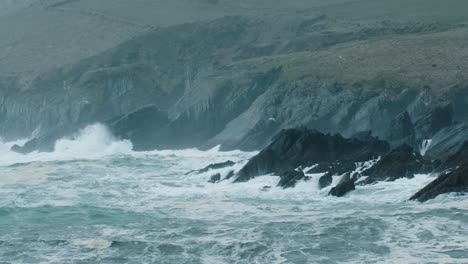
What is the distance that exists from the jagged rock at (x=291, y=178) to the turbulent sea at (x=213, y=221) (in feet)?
1.90

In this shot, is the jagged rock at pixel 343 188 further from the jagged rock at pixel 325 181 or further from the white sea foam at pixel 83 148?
the white sea foam at pixel 83 148

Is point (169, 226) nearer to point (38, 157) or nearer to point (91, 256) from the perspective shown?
point (91, 256)

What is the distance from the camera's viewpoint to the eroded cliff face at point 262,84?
76250 millimetres

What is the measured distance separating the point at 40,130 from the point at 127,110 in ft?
26.8

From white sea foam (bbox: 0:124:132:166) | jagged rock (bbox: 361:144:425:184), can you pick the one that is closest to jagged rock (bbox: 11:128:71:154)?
white sea foam (bbox: 0:124:132:166)

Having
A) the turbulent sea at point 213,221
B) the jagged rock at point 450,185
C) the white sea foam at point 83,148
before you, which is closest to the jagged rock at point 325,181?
the turbulent sea at point 213,221

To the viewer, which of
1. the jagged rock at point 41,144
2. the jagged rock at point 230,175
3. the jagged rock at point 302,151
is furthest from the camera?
the jagged rock at point 41,144

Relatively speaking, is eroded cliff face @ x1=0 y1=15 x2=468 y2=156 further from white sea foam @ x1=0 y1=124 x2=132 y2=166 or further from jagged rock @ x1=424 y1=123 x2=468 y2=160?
white sea foam @ x1=0 y1=124 x2=132 y2=166

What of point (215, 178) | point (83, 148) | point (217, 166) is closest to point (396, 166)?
point (215, 178)

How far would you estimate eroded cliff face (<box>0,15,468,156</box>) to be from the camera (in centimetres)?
7625

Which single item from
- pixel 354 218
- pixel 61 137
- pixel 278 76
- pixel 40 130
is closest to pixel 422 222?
pixel 354 218

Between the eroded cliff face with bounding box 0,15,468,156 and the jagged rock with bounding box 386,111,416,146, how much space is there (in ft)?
0.29

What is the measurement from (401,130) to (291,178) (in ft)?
39.9

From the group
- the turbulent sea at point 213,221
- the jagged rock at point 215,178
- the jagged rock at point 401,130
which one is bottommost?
the turbulent sea at point 213,221
